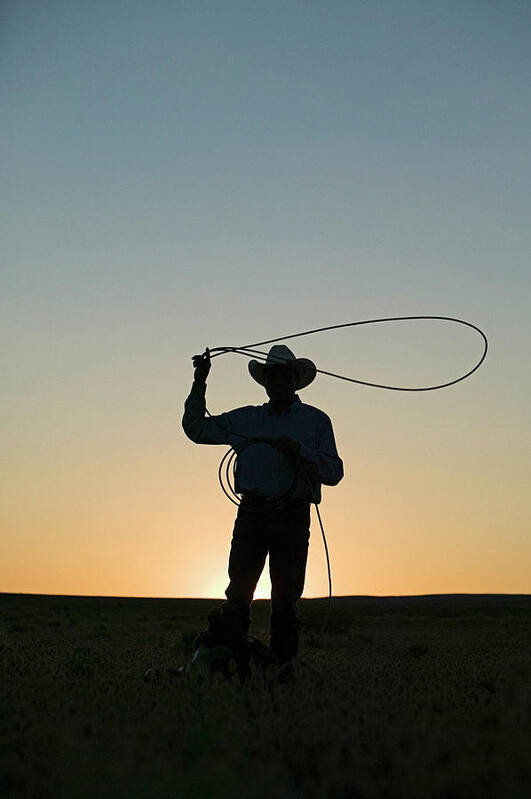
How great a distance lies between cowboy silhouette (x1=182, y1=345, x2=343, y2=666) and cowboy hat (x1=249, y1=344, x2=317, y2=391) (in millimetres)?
34

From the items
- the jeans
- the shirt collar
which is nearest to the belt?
the jeans

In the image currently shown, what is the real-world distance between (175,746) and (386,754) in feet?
2.82

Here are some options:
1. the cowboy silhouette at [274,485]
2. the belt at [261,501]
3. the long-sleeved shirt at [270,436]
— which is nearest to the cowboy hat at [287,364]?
the cowboy silhouette at [274,485]

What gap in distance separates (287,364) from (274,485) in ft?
3.38

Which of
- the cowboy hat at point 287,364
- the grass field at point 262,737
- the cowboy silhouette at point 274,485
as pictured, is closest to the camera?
the grass field at point 262,737

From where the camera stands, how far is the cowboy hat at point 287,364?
8328 millimetres

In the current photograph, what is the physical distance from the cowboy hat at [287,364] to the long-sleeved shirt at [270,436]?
0.93 feet

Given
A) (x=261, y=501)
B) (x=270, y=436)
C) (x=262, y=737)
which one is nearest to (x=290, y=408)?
(x=270, y=436)

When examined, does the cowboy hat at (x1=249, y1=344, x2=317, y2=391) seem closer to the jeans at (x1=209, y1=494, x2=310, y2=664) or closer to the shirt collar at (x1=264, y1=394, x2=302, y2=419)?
the shirt collar at (x1=264, y1=394, x2=302, y2=419)

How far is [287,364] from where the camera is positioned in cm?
827

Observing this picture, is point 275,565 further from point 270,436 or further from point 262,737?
point 262,737

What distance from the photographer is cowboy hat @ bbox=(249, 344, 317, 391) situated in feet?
27.3

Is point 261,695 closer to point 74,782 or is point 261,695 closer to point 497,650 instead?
point 74,782

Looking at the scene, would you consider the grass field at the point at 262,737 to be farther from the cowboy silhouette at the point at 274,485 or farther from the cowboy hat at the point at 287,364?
the cowboy hat at the point at 287,364
